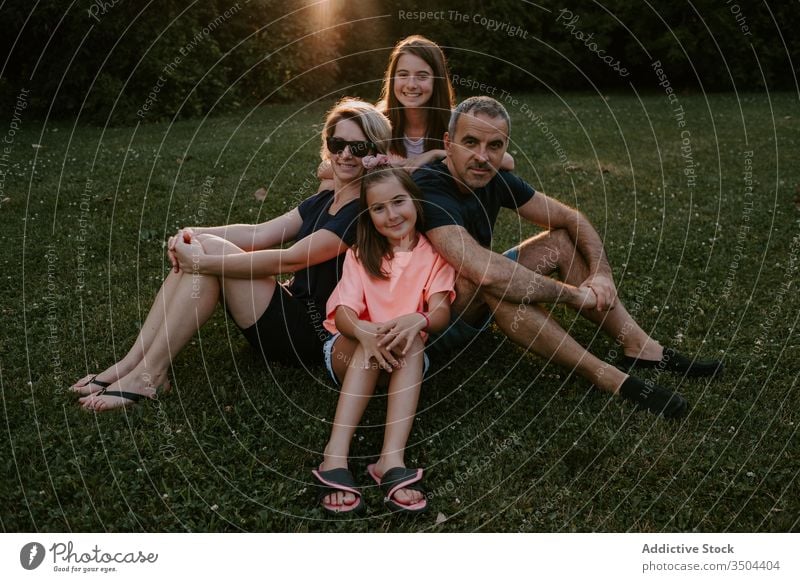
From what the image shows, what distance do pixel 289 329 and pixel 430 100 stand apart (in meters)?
1.91

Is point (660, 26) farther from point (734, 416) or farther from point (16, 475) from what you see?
point (16, 475)

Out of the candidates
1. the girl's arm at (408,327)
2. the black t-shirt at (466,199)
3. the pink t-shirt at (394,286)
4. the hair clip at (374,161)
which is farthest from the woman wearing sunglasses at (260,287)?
the girl's arm at (408,327)

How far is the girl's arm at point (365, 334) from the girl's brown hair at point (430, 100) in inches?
59.7

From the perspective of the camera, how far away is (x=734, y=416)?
3.72 metres

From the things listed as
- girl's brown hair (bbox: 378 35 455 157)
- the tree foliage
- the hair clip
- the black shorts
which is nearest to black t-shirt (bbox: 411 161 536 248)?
the hair clip

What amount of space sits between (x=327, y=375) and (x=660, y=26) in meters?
19.7

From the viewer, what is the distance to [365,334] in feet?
11.0

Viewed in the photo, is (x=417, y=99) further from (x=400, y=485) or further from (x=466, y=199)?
(x=400, y=485)

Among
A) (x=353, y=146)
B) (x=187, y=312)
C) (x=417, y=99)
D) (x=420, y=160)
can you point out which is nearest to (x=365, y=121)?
(x=353, y=146)

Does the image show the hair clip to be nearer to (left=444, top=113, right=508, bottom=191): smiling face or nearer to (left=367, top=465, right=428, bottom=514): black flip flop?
(left=444, top=113, right=508, bottom=191): smiling face

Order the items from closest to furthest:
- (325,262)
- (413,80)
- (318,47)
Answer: (325,262), (413,80), (318,47)

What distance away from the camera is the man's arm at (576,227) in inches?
161

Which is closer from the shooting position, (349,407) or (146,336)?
(349,407)
